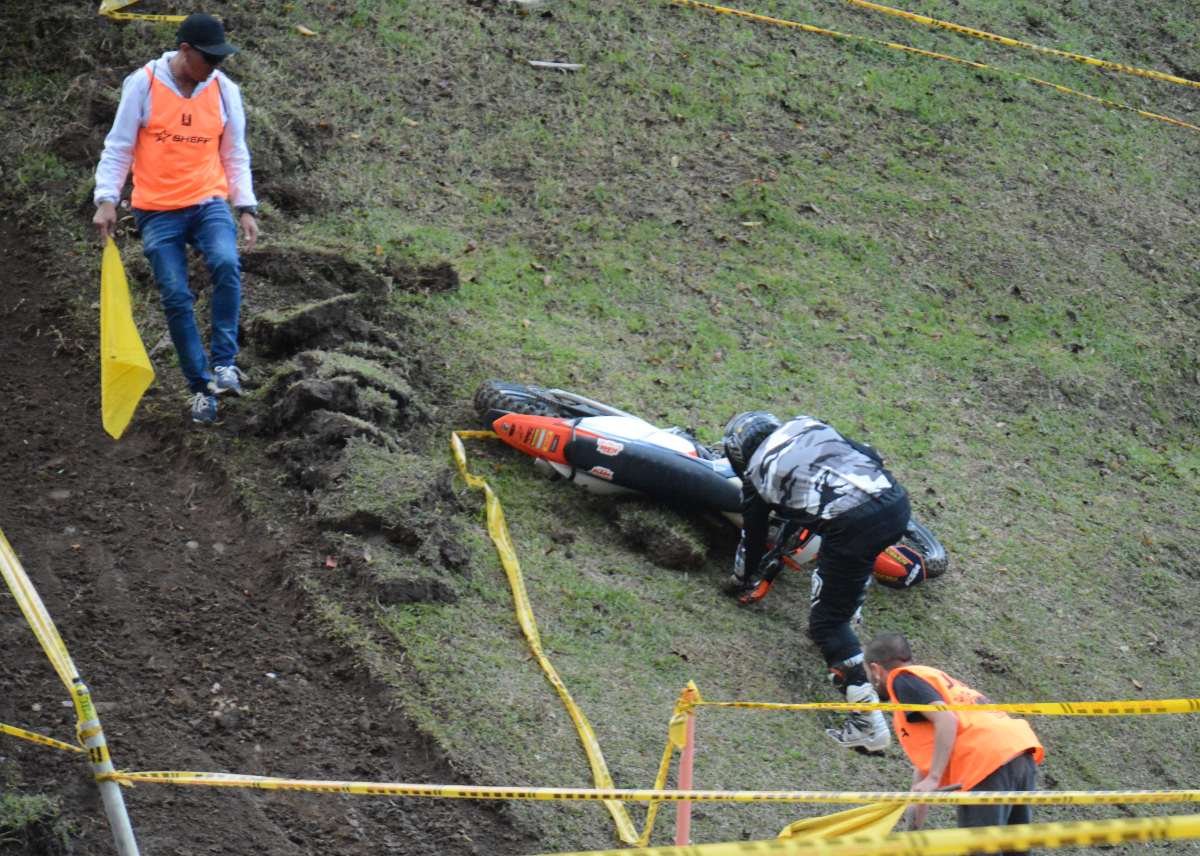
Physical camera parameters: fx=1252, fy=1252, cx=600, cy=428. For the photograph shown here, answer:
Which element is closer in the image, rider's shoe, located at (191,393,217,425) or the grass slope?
the grass slope

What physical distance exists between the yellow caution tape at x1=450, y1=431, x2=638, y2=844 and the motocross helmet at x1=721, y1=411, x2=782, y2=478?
132cm

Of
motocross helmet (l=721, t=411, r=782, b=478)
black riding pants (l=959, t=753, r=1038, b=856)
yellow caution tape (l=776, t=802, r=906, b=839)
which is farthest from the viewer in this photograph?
motocross helmet (l=721, t=411, r=782, b=478)

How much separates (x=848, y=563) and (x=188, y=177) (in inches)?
158

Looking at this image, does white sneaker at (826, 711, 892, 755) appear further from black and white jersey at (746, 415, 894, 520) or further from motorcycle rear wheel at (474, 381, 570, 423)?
motorcycle rear wheel at (474, 381, 570, 423)

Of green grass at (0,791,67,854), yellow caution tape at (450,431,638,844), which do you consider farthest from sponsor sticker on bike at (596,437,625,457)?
green grass at (0,791,67,854)

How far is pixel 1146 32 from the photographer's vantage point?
15656mm

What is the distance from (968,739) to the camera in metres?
4.83

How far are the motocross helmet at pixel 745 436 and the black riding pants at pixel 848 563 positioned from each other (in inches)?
26.1

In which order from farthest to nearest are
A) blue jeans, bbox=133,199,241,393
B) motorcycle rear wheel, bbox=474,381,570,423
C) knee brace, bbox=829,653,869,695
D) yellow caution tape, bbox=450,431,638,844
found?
motorcycle rear wheel, bbox=474,381,570,423 < blue jeans, bbox=133,199,241,393 < knee brace, bbox=829,653,869,695 < yellow caution tape, bbox=450,431,638,844

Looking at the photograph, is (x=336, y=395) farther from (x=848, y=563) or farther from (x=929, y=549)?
(x=929, y=549)

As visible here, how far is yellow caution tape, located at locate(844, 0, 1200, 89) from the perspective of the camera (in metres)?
14.2

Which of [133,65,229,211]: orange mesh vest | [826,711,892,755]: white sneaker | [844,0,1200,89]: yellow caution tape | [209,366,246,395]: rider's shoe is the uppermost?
[844,0,1200,89]: yellow caution tape

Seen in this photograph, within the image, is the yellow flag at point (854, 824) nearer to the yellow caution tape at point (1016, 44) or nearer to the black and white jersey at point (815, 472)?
the black and white jersey at point (815, 472)

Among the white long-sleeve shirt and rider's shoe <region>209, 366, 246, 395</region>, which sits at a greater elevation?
the white long-sleeve shirt
